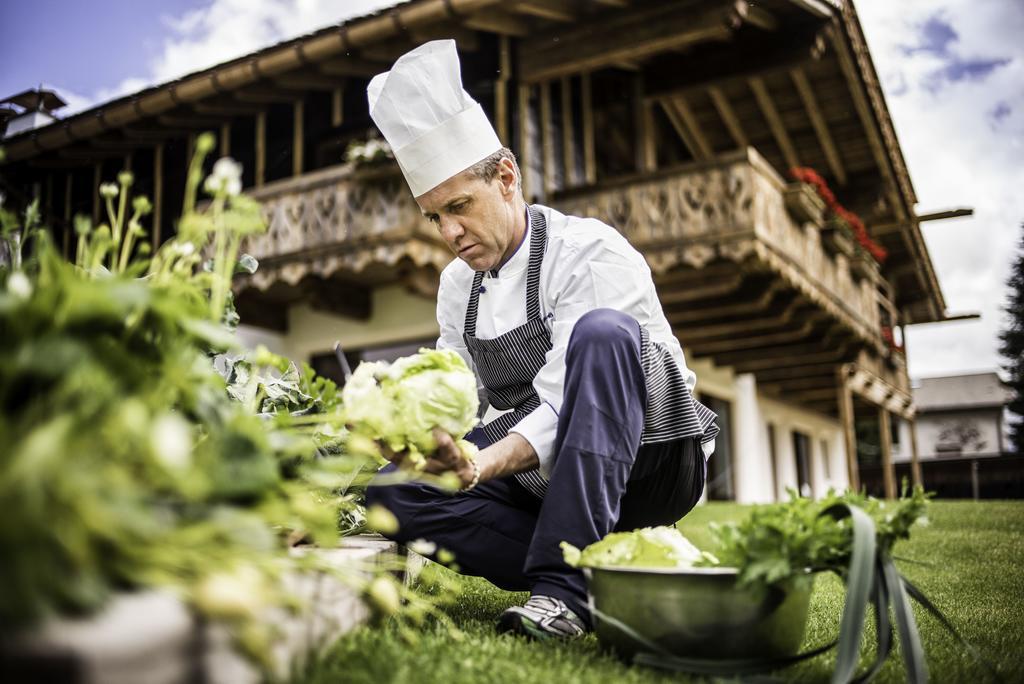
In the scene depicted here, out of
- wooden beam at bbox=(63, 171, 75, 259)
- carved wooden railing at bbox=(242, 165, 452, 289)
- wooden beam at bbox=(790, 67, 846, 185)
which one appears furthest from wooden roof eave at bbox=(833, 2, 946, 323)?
wooden beam at bbox=(63, 171, 75, 259)

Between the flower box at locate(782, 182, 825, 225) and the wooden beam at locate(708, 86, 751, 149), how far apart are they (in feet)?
7.47

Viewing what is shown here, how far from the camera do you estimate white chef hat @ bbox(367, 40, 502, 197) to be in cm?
280

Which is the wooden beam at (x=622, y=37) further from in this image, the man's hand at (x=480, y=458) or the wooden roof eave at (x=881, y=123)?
the man's hand at (x=480, y=458)

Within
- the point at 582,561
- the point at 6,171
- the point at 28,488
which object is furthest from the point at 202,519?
the point at 6,171

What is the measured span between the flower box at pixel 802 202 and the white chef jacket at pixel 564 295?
6856mm

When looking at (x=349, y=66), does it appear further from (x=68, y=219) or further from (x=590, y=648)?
(x=590, y=648)

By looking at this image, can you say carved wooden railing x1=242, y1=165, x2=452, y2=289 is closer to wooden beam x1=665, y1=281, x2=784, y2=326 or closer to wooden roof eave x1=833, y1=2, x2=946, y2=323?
wooden beam x1=665, y1=281, x2=784, y2=326

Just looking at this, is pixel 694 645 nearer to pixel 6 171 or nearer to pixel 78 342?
pixel 78 342

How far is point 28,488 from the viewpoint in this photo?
79cm

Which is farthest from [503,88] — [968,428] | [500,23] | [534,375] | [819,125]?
[968,428]

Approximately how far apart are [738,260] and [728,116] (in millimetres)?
4498

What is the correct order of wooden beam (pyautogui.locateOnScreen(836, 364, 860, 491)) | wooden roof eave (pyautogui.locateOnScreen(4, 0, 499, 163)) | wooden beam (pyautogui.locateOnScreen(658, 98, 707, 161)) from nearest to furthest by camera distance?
wooden roof eave (pyautogui.locateOnScreen(4, 0, 499, 163)) → wooden beam (pyautogui.locateOnScreen(658, 98, 707, 161)) → wooden beam (pyautogui.locateOnScreen(836, 364, 860, 491))

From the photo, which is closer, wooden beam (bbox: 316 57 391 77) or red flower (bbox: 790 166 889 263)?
wooden beam (bbox: 316 57 391 77)

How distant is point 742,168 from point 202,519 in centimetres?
789
